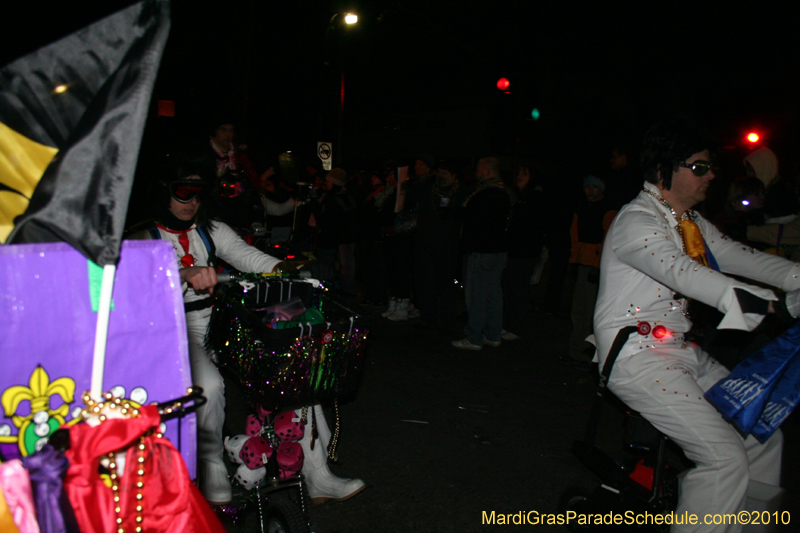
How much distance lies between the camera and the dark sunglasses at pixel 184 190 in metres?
2.75

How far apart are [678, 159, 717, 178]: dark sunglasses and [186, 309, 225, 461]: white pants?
8.43ft

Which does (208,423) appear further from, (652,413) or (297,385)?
(652,413)

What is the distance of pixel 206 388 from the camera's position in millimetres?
2779

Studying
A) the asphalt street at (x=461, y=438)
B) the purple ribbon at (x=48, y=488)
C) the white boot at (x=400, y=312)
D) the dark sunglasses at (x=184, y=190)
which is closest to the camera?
the purple ribbon at (x=48, y=488)

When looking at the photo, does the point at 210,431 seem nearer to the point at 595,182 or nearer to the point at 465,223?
the point at 465,223

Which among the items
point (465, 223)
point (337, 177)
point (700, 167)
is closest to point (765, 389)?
point (700, 167)

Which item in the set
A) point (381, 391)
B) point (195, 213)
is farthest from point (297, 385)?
point (381, 391)

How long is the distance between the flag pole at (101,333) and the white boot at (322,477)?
1.79 meters

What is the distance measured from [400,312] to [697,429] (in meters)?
5.79

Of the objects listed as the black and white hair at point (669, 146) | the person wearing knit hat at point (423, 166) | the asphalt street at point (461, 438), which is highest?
the person wearing knit hat at point (423, 166)

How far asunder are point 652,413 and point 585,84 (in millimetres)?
36846

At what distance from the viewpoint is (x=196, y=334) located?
9.69 feet

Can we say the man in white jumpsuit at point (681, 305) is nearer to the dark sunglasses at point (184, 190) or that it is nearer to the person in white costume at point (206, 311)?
the person in white costume at point (206, 311)

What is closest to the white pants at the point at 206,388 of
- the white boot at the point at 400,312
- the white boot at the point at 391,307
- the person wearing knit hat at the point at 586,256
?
the person wearing knit hat at the point at 586,256
